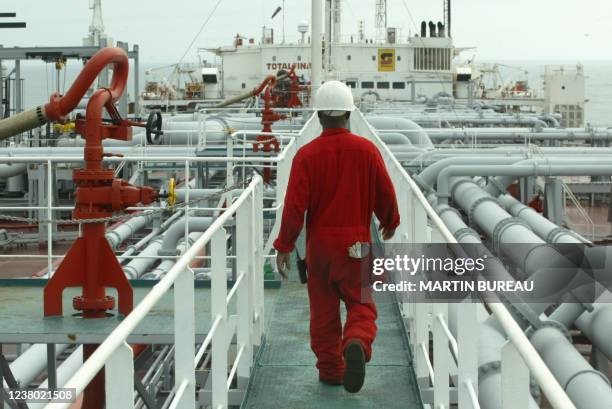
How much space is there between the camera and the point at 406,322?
21.0ft

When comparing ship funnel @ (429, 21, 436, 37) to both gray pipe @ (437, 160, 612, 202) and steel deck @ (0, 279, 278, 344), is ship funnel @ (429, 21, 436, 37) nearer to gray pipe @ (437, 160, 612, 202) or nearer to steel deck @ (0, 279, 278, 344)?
gray pipe @ (437, 160, 612, 202)

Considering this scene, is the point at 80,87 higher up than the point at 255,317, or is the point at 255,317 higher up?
the point at 80,87

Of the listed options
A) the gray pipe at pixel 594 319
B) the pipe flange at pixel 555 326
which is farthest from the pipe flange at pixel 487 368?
the gray pipe at pixel 594 319

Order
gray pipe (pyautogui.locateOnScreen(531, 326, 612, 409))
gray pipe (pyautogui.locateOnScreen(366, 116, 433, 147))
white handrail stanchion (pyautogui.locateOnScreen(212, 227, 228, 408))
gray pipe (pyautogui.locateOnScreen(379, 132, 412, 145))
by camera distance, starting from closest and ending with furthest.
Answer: white handrail stanchion (pyautogui.locateOnScreen(212, 227, 228, 408))
gray pipe (pyautogui.locateOnScreen(531, 326, 612, 409))
gray pipe (pyautogui.locateOnScreen(379, 132, 412, 145))
gray pipe (pyautogui.locateOnScreen(366, 116, 433, 147))

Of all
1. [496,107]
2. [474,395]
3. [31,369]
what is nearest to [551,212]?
[31,369]

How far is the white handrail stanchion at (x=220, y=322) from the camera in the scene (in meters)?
4.23

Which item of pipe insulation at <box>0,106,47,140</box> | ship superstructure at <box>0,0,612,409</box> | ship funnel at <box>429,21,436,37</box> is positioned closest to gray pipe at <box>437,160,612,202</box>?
ship superstructure at <box>0,0,612,409</box>

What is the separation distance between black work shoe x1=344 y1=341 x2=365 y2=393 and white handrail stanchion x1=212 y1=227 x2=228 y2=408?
62 cm

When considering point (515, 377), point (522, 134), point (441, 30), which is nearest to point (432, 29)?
point (441, 30)

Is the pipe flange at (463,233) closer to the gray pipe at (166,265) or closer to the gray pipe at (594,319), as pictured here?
the gray pipe at (594,319)

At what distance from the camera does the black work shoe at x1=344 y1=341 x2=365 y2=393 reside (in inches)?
179

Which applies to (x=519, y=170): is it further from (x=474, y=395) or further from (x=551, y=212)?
(x=474, y=395)

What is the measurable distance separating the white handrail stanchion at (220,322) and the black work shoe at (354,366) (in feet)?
2.03

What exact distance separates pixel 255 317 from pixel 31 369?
479cm
